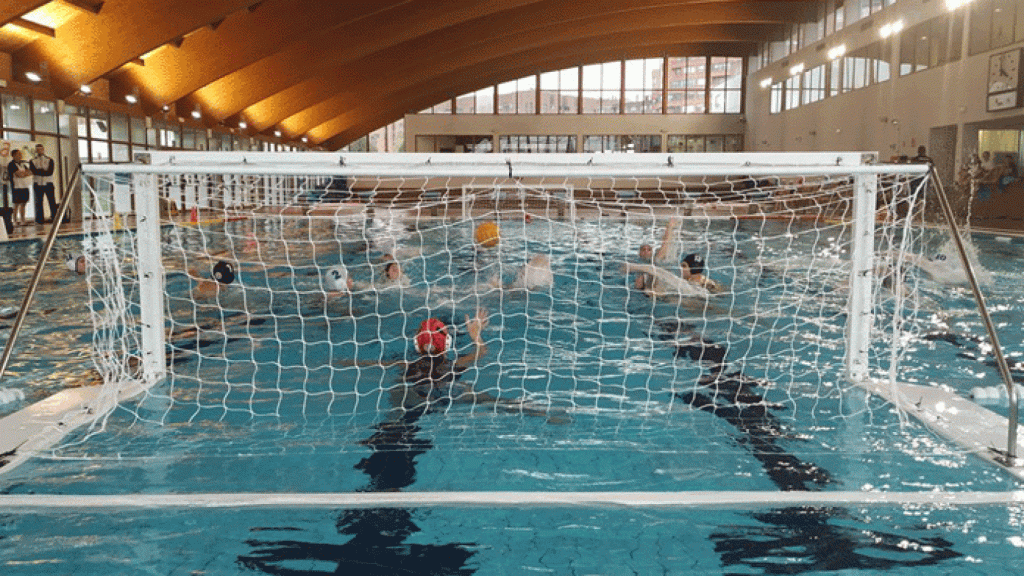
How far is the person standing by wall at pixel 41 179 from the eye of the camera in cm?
1432

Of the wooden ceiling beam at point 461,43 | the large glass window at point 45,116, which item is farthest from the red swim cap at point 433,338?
the wooden ceiling beam at point 461,43

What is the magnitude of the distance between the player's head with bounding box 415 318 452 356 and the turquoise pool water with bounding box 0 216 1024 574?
30 centimetres

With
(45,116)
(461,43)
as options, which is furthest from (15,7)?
(461,43)

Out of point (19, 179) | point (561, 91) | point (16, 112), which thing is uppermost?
point (561, 91)

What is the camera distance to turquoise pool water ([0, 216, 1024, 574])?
2.53 meters

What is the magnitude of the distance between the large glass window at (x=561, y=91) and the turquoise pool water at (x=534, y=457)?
29.0 m

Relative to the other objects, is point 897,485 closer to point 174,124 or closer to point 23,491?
point 23,491

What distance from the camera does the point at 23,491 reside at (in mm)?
2961

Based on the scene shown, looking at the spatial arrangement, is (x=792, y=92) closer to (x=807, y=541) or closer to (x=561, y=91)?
(x=561, y=91)

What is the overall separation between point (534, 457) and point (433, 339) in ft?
5.99

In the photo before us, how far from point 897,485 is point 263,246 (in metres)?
11.6

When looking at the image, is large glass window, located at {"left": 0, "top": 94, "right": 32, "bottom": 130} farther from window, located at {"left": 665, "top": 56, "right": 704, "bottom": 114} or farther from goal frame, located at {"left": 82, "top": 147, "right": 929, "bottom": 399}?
window, located at {"left": 665, "top": 56, "right": 704, "bottom": 114}

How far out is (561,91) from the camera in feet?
114

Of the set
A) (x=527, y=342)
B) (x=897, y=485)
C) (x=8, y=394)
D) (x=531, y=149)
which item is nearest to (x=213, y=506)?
(x=8, y=394)
